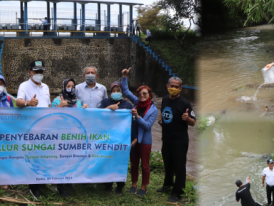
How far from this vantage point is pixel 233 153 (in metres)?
8.72

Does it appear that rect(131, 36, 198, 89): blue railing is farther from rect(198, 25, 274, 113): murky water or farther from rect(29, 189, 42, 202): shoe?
rect(29, 189, 42, 202): shoe

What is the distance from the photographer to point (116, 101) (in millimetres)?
4395

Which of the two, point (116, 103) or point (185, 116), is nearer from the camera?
point (185, 116)

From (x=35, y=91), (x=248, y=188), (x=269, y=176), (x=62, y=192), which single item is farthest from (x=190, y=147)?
(x=35, y=91)

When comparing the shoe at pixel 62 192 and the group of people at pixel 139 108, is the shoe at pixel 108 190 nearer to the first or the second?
the group of people at pixel 139 108

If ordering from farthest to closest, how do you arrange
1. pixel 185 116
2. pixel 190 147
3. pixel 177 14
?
pixel 177 14
pixel 190 147
pixel 185 116

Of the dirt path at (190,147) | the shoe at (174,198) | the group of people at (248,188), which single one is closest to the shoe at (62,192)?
the shoe at (174,198)

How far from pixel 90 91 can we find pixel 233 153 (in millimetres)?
5463

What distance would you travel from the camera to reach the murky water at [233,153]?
7441 mm

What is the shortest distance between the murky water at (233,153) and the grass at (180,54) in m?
9.96

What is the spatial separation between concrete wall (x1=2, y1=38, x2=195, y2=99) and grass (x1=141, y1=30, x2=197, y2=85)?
82cm

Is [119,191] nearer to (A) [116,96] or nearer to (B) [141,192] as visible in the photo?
A: (B) [141,192]

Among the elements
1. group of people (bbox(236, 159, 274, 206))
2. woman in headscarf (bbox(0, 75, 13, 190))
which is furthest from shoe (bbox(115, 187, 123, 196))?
group of people (bbox(236, 159, 274, 206))

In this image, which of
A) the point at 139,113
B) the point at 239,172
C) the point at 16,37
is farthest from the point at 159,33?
the point at 139,113
